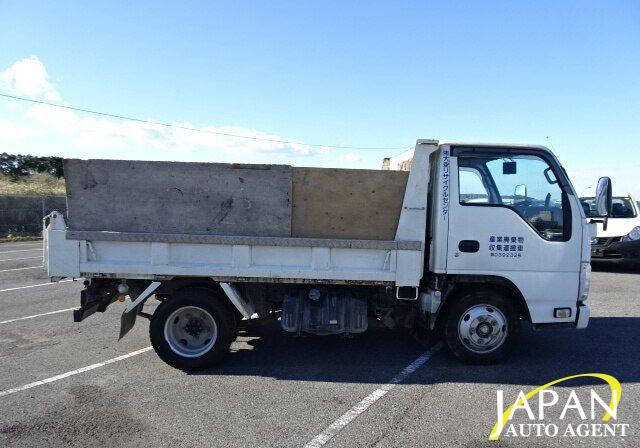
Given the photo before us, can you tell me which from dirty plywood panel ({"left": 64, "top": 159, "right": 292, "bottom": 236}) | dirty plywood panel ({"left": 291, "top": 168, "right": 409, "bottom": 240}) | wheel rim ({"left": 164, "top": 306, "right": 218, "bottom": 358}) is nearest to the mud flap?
wheel rim ({"left": 164, "top": 306, "right": 218, "bottom": 358})

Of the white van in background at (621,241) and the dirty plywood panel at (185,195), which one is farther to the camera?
the white van in background at (621,241)

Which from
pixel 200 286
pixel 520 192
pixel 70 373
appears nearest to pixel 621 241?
pixel 520 192

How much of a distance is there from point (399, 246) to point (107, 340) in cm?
Result: 402

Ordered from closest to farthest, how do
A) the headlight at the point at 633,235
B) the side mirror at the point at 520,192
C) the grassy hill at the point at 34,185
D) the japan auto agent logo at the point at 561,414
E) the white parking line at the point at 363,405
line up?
1. the white parking line at the point at 363,405
2. the japan auto agent logo at the point at 561,414
3. the side mirror at the point at 520,192
4. the headlight at the point at 633,235
5. the grassy hill at the point at 34,185

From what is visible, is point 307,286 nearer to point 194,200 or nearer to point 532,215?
point 194,200

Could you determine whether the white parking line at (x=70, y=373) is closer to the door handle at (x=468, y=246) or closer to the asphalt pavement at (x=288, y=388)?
the asphalt pavement at (x=288, y=388)

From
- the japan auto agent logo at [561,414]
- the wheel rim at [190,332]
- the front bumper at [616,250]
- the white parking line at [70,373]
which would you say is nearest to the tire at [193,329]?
the wheel rim at [190,332]

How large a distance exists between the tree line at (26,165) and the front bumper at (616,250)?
30296 mm

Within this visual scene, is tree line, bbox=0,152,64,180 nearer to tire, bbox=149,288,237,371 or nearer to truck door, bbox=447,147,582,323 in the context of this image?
tire, bbox=149,288,237,371

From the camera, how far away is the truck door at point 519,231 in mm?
4797

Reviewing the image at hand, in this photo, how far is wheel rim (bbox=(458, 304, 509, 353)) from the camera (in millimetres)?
4902

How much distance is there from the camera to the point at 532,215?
4.85 m

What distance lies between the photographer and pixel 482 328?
4922mm

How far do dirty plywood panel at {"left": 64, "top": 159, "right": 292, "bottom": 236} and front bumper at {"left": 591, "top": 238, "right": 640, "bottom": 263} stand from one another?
9.85m
